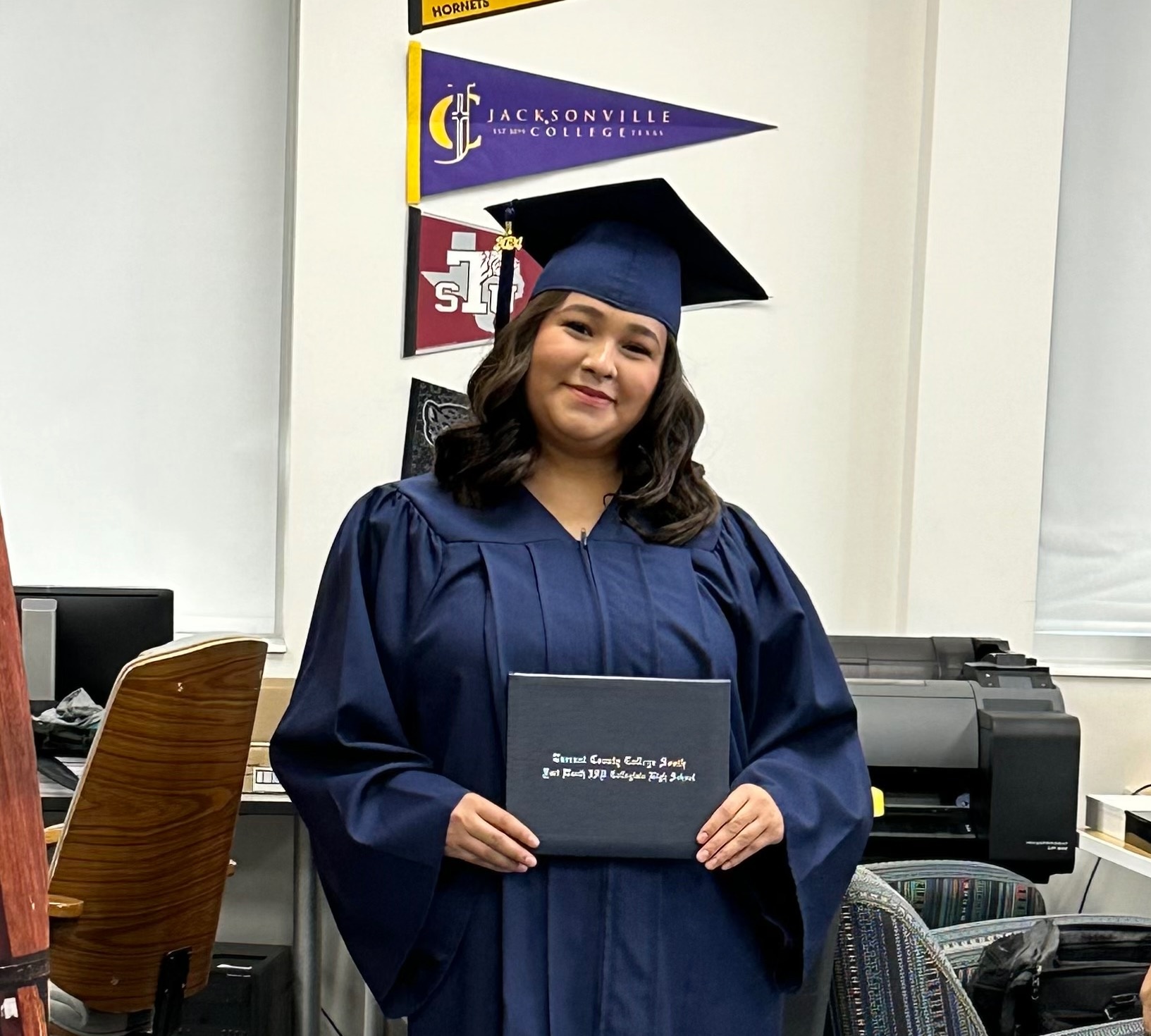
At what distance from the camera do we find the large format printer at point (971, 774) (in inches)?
105

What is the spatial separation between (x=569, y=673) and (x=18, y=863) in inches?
43.1

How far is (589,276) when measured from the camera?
157 cm

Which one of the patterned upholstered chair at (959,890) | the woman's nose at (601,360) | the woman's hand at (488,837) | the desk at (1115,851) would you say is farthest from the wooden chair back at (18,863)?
the desk at (1115,851)

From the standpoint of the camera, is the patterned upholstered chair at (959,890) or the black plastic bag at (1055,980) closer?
the black plastic bag at (1055,980)

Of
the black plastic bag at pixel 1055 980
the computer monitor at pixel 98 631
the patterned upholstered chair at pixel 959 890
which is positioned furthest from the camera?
the computer monitor at pixel 98 631

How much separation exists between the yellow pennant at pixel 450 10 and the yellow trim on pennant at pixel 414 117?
0.20 ft

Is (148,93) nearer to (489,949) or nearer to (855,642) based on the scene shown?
(855,642)

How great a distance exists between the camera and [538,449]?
1.65 m

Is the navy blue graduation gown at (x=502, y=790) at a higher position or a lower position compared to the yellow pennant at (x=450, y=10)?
lower

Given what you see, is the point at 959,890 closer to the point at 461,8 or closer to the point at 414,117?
the point at 414,117

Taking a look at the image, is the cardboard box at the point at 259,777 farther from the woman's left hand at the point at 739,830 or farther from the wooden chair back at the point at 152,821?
the woman's left hand at the point at 739,830

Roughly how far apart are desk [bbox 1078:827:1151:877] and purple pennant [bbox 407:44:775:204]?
190cm

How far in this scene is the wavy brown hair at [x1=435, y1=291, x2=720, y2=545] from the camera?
5.25ft

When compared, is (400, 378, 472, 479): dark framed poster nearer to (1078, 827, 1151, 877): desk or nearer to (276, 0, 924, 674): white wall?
(276, 0, 924, 674): white wall
